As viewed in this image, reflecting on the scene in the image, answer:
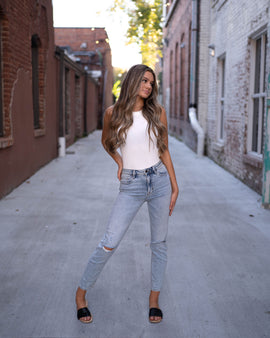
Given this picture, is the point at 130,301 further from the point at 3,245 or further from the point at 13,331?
the point at 3,245

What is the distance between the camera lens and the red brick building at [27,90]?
764 centimetres

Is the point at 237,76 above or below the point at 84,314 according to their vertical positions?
above

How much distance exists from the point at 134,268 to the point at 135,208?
4.22 feet

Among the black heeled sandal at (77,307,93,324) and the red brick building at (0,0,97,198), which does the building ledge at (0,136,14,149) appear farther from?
the black heeled sandal at (77,307,93,324)

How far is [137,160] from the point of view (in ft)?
9.88

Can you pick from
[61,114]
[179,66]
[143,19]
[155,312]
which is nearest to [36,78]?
[61,114]

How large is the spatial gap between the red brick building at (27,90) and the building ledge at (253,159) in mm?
4222

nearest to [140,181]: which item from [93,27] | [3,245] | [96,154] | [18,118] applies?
[3,245]

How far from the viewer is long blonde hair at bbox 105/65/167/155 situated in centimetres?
297

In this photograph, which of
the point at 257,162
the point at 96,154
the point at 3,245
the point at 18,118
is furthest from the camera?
the point at 96,154

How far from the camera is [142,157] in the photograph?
3.01m

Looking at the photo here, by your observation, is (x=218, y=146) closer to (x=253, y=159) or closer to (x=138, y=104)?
(x=253, y=159)

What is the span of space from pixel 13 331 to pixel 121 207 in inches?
42.6

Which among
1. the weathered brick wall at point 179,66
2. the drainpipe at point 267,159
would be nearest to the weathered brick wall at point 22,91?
the drainpipe at point 267,159
